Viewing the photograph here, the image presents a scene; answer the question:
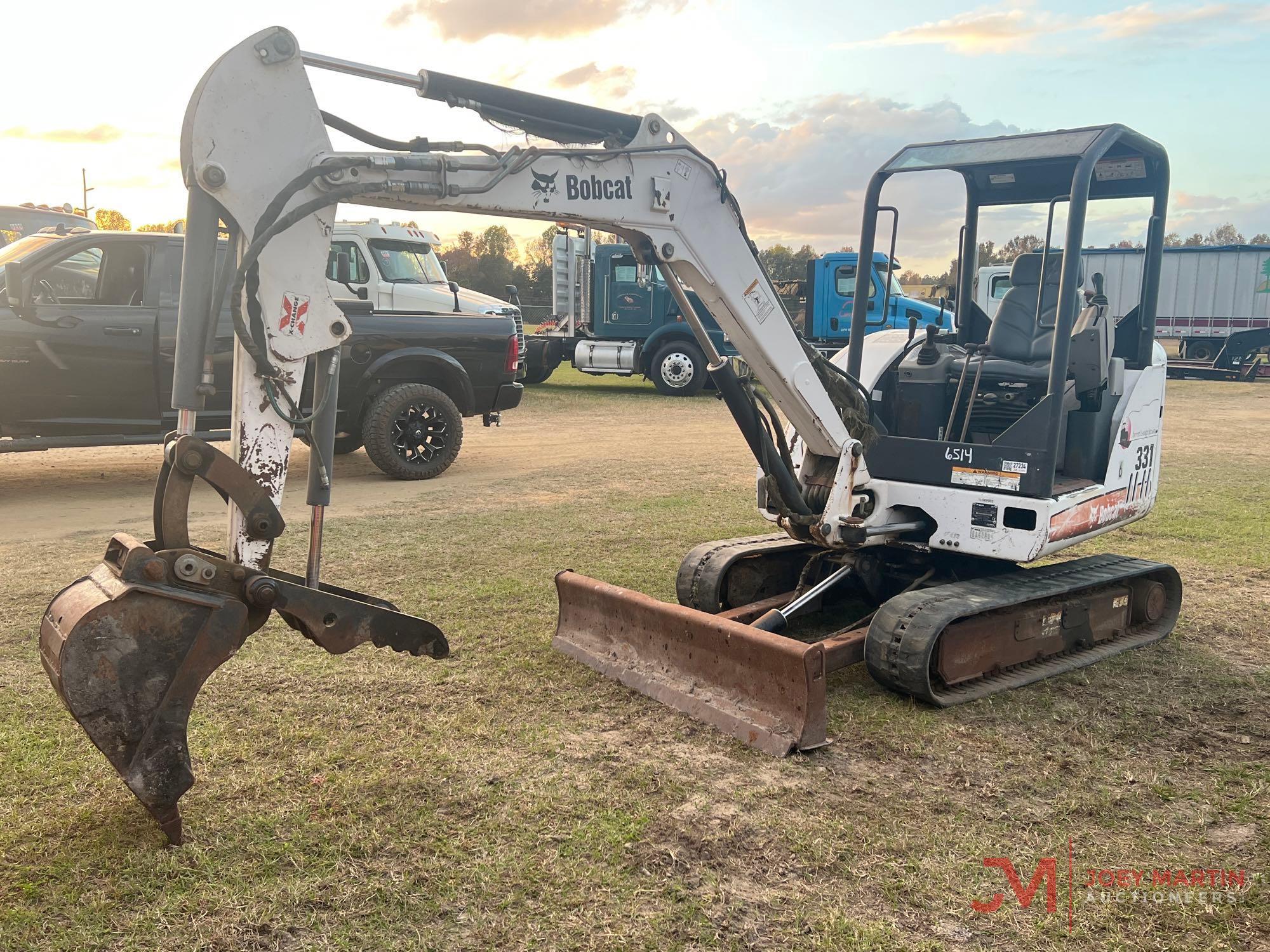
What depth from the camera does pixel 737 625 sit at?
15.5 feet

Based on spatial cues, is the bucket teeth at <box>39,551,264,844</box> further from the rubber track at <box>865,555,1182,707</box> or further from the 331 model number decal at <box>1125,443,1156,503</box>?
the 331 model number decal at <box>1125,443,1156,503</box>

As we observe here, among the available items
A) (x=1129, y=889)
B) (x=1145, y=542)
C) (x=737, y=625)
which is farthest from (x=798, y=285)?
(x=1129, y=889)

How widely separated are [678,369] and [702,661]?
1695 centimetres

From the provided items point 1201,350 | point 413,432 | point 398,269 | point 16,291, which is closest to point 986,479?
point 413,432

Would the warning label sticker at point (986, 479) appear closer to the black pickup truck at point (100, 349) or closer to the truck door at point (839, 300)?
the black pickup truck at point (100, 349)


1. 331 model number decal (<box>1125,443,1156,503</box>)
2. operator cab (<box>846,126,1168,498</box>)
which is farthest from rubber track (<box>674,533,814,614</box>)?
331 model number decal (<box>1125,443,1156,503</box>)

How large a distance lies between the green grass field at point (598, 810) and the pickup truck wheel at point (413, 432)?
4474mm

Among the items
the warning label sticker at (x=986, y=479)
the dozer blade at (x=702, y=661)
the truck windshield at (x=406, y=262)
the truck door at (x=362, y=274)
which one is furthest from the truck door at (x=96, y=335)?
the warning label sticker at (x=986, y=479)

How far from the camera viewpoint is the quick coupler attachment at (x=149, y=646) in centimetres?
327

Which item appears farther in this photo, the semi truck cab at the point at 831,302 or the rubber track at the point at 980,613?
the semi truck cab at the point at 831,302

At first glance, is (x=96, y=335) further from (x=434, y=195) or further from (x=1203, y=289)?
(x=1203, y=289)

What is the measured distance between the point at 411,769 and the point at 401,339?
7.35 m

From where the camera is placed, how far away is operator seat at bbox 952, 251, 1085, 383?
5.91 meters

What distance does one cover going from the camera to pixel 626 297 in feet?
71.8
